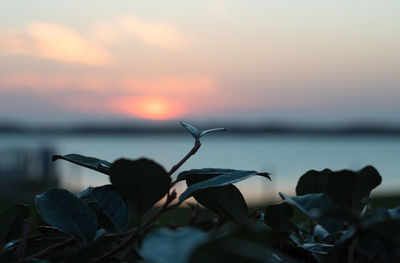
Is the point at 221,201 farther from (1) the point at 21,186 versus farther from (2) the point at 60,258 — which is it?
(1) the point at 21,186

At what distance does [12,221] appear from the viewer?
0.95 m

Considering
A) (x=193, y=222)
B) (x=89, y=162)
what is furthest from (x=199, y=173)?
(x=89, y=162)

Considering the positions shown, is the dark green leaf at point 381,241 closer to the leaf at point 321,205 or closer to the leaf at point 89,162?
the leaf at point 321,205

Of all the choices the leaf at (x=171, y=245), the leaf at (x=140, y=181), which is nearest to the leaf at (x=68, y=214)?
the leaf at (x=140, y=181)

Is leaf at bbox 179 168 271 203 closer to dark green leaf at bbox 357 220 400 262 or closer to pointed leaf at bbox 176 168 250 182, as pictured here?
pointed leaf at bbox 176 168 250 182

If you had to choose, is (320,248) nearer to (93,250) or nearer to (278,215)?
(278,215)

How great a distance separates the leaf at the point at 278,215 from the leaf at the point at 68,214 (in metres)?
0.37

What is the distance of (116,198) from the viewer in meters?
0.85

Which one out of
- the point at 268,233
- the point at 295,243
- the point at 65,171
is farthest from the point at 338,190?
the point at 65,171

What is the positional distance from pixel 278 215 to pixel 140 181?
36 centimetres

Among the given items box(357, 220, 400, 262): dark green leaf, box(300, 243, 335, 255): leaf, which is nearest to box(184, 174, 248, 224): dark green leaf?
box(300, 243, 335, 255): leaf

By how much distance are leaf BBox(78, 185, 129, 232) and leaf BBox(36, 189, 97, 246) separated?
3cm

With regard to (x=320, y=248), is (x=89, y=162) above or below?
above

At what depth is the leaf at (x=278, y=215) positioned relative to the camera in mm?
971
